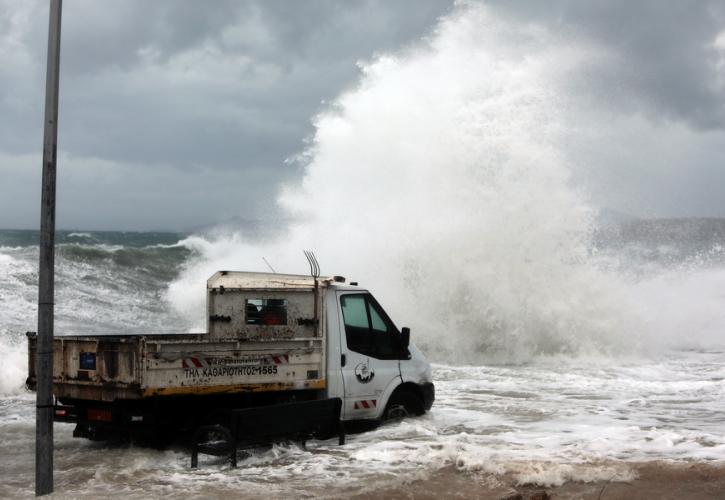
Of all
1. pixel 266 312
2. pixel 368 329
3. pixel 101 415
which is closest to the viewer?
pixel 101 415

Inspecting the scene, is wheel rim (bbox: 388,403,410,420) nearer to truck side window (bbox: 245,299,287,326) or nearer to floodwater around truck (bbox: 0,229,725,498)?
floodwater around truck (bbox: 0,229,725,498)

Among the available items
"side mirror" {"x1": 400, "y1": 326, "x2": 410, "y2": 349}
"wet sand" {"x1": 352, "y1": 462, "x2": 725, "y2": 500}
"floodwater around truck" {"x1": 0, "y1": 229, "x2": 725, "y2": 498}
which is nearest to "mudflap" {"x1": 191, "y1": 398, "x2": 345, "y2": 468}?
"floodwater around truck" {"x1": 0, "y1": 229, "x2": 725, "y2": 498}

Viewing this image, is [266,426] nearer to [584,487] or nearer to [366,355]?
[366,355]

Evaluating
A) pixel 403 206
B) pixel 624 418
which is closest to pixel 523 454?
pixel 624 418

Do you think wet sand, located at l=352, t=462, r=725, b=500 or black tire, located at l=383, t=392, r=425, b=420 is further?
black tire, located at l=383, t=392, r=425, b=420

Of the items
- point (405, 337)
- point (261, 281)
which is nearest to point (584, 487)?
point (405, 337)

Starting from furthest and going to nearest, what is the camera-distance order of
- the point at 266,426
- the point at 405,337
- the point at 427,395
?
the point at 427,395, the point at 405,337, the point at 266,426

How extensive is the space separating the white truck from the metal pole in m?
1.39

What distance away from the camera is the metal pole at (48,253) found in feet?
22.0

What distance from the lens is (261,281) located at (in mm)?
9789

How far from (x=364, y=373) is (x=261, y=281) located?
163 cm

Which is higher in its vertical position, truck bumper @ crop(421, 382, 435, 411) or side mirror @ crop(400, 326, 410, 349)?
side mirror @ crop(400, 326, 410, 349)

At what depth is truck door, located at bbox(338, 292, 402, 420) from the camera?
960 cm

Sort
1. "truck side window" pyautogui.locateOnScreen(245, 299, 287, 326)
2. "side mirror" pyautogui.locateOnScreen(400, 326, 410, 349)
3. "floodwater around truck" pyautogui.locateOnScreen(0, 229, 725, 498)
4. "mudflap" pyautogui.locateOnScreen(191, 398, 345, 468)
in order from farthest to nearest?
"side mirror" pyautogui.locateOnScreen(400, 326, 410, 349)
"truck side window" pyautogui.locateOnScreen(245, 299, 287, 326)
"mudflap" pyautogui.locateOnScreen(191, 398, 345, 468)
"floodwater around truck" pyautogui.locateOnScreen(0, 229, 725, 498)
